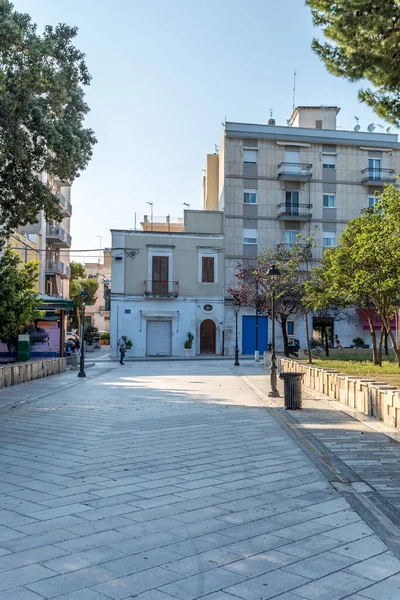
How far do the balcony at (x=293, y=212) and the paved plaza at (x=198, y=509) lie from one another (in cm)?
3308

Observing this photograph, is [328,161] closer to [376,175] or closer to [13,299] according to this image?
[376,175]

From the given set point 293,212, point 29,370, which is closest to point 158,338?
point 293,212

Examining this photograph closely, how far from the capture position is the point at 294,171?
145 feet

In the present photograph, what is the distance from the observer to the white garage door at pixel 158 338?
42.3 metres

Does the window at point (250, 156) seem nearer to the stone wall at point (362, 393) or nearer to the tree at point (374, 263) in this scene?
the tree at point (374, 263)

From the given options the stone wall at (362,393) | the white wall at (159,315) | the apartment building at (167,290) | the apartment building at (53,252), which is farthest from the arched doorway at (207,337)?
the stone wall at (362,393)

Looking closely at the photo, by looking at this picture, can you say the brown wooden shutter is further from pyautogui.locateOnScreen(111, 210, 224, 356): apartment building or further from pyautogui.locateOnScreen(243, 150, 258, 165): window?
pyautogui.locateOnScreen(243, 150, 258, 165): window

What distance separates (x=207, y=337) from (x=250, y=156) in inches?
523

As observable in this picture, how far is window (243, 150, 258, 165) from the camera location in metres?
44.0

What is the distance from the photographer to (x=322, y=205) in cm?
4450

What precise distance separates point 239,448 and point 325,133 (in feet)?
130

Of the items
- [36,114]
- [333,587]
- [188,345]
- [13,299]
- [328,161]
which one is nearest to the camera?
[333,587]

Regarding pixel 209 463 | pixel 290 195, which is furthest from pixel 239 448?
pixel 290 195

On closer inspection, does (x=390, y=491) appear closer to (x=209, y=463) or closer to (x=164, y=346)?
(x=209, y=463)
